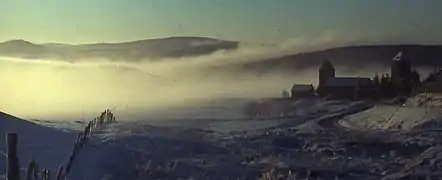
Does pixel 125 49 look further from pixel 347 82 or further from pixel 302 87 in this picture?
pixel 347 82

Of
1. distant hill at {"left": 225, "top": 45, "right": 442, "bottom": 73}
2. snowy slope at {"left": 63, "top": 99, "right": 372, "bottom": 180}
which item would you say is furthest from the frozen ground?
distant hill at {"left": 225, "top": 45, "right": 442, "bottom": 73}

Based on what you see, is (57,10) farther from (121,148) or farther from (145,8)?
(121,148)

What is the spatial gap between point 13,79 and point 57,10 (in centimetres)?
29

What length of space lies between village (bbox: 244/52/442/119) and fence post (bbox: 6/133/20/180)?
0.79 m

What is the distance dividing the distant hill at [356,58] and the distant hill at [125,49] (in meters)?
0.14

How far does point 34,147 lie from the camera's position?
2.54 metres

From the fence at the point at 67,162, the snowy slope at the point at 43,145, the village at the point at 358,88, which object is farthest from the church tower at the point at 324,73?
the snowy slope at the point at 43,145

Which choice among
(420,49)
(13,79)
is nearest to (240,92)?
(420,49)

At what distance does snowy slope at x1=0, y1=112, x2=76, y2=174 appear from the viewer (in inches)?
100.0

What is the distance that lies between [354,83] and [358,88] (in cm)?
2

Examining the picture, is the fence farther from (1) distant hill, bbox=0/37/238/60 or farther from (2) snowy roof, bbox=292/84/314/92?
(2) snowy roof, bbox=292/84/314/92

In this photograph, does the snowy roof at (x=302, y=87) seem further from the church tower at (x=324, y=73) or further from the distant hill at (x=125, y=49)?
the distant hill at (x=125, y=49)

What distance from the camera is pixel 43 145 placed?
2.54 metres

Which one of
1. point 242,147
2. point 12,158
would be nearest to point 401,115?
point 242,147
